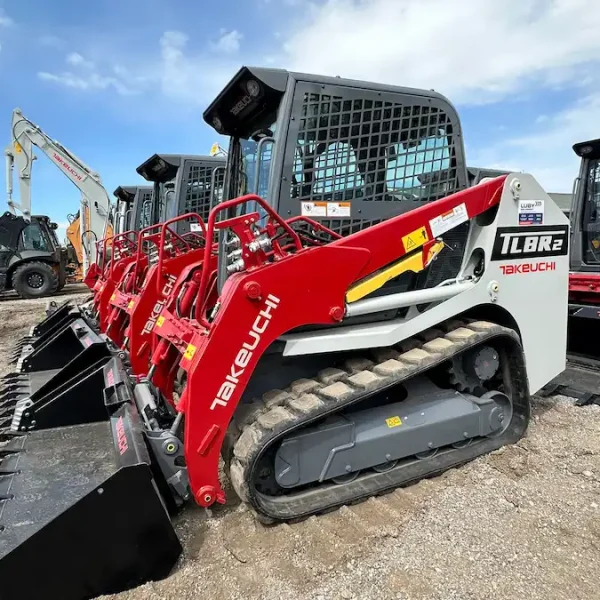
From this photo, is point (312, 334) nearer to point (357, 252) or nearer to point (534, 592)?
point (357, 252)

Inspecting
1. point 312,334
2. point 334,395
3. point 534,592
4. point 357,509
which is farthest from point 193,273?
point 534,592

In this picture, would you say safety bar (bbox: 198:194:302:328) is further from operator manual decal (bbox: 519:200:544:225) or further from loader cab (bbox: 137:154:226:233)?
loader cab (bbox: 137:154:226:233)

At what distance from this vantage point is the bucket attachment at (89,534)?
78.3 inches

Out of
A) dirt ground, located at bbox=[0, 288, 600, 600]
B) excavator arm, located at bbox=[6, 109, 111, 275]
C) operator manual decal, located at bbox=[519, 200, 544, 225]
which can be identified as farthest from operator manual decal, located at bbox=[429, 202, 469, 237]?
excavator arm, located at bbox=[6, 109, 111, 275]

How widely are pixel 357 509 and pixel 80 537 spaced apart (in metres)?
1.42

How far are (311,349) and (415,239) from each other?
2.97ft

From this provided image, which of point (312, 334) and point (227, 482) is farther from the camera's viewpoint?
point (227, 482)

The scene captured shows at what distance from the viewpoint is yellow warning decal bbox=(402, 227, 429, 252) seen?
2.97 m

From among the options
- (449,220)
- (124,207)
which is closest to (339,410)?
(449,220)

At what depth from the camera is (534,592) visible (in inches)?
85.1

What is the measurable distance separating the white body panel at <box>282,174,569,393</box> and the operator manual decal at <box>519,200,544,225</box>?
0.02m

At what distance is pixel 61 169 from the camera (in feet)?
50.2

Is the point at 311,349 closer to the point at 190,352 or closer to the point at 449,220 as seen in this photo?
the point at 190,352

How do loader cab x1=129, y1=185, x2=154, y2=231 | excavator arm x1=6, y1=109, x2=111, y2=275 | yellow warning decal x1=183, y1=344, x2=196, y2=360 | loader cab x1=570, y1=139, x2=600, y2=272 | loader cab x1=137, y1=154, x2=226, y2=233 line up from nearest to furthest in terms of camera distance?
yellow warning decal x1=183, y1=344, x2=196, y2=360 → loader cab x1=570, y1=139, x2=600, y2=272 → loader cab x1=137, y1=154, x2=226, y2=233 → loader cab x1=129, y1=185, x2=154, y2=231 → excavator arm x1=6, y1=109, x2=111, y2=275
